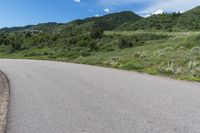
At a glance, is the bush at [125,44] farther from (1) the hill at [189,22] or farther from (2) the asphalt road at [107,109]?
(2) the asphalt road at [107,109]

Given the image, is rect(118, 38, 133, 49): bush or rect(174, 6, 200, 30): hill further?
rect(174, 6, 200, 30): hill

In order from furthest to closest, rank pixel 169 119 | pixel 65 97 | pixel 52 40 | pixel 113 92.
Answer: pixel 52 40
pixel 113 92
pixel 65 97
pixel 169 119

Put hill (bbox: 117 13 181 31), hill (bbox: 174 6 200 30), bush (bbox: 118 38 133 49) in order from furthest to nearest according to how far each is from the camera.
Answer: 1. hill (bbox: 117 13 181 31)
2. hill (bbox: 174 6 200 30)
3. bush (bbox: 118 38 133 49)

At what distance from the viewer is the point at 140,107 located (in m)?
8.54

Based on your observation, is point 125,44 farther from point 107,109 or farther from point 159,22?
point 159,22

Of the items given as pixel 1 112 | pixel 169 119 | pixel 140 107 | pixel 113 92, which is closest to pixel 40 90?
pixel 113 92

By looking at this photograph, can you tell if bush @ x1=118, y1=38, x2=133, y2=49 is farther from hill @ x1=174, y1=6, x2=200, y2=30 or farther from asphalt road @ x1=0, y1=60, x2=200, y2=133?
asphalt road @ x1=0, y1=60, x2=200, y2=133

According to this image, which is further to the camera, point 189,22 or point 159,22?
point 159,22

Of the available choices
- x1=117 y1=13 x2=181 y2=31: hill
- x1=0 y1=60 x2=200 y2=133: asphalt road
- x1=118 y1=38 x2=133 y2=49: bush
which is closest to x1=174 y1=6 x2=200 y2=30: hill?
x1=117 y1=13 x2=181 y2=31: hill

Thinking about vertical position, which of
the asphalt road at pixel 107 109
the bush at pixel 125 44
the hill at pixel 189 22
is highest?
the hill at pixel 189 22

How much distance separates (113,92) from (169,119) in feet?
13.9

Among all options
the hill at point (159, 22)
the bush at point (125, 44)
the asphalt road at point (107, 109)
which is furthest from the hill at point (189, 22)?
the asphalt road at point (107, 109)

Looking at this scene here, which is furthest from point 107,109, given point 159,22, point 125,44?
point 159,22

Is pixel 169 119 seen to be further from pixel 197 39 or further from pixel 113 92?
pixel 197 39
